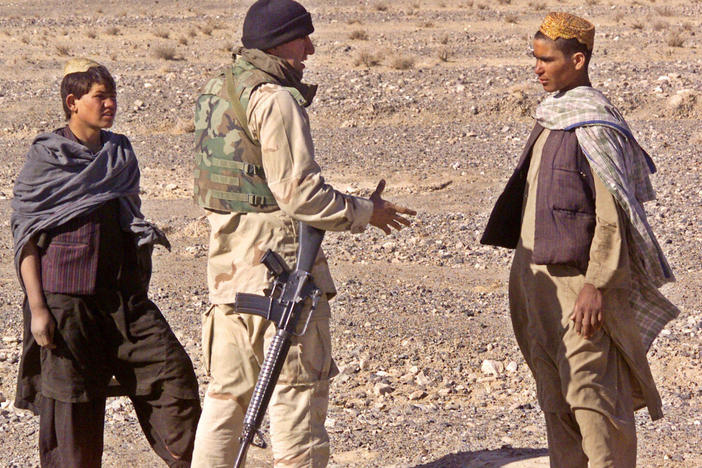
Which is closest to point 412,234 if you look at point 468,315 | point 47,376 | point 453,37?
point 468,315

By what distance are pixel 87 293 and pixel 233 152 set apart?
80 centimetres

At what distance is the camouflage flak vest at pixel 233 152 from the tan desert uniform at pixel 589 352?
0.85m

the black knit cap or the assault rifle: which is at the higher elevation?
the black knit cap

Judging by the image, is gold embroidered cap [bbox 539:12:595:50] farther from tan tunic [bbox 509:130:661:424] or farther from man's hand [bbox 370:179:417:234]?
man's hand [bbox 370:179:417:234]

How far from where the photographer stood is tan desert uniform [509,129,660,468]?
3092mm

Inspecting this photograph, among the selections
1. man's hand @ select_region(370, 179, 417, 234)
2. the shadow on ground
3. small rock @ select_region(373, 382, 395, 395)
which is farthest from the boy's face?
small rock @ select_region(373, 382, 395, 395)

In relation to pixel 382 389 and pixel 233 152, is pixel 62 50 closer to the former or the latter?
pixel 382 389

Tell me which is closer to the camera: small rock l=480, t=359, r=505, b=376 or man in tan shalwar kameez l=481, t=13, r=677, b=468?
man in tan shalwar kameez l=481, t=13, r=677, b=468

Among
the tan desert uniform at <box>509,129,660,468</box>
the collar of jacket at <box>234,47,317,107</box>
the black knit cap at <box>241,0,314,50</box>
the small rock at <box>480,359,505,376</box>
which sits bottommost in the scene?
the small rock at <box>480,359,505,376</box>

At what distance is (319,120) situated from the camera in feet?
41.9

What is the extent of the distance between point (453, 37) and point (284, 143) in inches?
646

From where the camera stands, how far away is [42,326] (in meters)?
3.44

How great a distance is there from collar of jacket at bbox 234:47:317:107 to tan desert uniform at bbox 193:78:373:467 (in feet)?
0.22

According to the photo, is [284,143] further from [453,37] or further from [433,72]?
[453,37]
